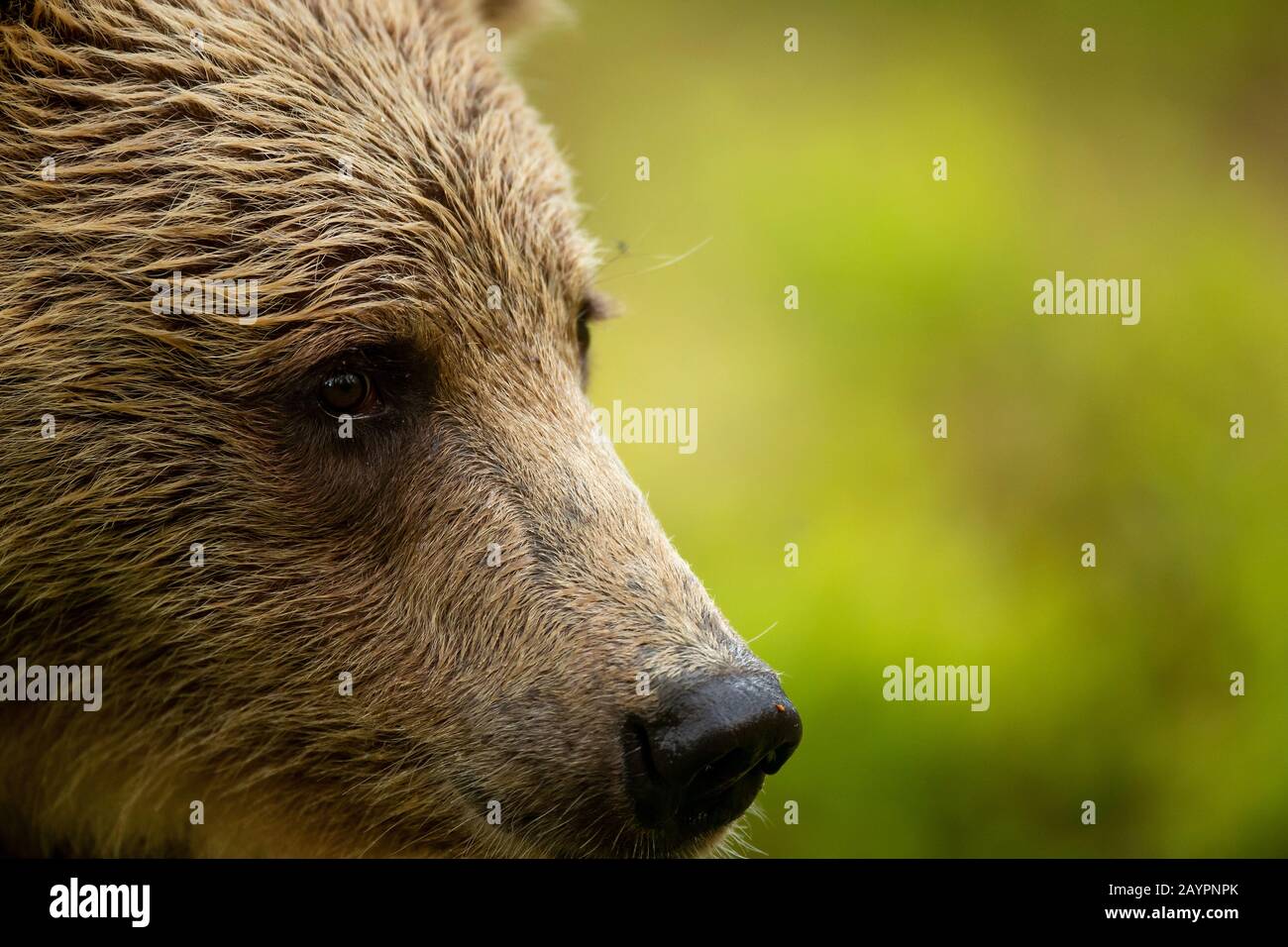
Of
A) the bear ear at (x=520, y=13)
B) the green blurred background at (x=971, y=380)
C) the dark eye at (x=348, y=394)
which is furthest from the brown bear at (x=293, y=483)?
the green blurred background at (x=971, y=380)

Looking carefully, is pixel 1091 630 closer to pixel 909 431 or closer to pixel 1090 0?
pixel 909 431

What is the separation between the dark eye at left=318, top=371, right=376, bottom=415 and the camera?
14.8ft

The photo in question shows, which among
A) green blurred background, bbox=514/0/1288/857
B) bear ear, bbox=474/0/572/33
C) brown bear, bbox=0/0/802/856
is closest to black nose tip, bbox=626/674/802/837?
brown bear, bbox=0/0/802/856

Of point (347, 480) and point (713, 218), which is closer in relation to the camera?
point (347, 480)

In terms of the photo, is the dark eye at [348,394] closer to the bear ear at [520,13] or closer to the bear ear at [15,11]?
the bear ear at [15,11]

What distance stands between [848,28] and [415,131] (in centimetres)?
724

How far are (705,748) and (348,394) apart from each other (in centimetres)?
179

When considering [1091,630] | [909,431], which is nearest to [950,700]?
[1091,630]

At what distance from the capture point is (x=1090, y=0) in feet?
36.1

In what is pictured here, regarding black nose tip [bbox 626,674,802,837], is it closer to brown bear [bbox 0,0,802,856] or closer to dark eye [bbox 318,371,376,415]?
brown bear [bbox 0,0,802,856]

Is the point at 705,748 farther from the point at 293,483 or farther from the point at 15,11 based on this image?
the point at 15,11

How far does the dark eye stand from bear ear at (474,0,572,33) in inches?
95.8

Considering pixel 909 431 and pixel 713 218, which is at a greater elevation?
pixel 713 218

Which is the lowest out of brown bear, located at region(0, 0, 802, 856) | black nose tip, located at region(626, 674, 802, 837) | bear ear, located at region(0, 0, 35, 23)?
black nose tip, located at region(626, 674, 802, 837)
